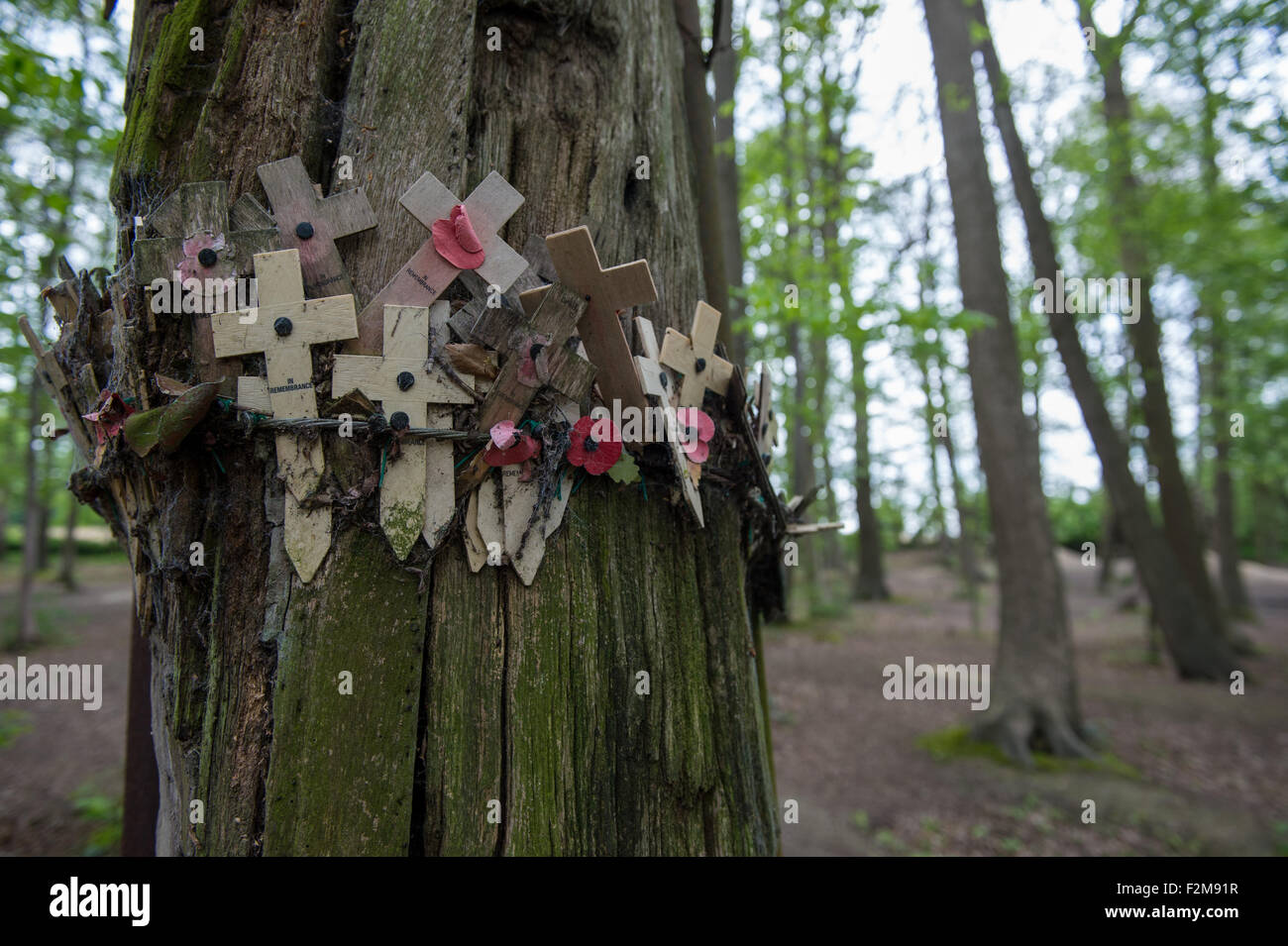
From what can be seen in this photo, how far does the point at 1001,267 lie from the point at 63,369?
318 inches

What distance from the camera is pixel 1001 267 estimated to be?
7.42 metres

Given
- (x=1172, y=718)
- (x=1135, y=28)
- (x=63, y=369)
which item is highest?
(x=1135, y=28)

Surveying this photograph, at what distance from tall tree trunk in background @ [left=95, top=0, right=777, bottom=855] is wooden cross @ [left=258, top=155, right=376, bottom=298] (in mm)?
51

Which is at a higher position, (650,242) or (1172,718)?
(650,242)

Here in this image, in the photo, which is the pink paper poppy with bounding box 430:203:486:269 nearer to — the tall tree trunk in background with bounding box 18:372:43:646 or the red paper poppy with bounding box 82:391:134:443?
the red paper poppy with bounding box 82:391:134:443

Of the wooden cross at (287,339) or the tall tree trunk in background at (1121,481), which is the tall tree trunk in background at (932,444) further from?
the wooden cross at (287,339)

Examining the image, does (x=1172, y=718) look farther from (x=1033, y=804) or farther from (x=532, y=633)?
(x=532, y=633)

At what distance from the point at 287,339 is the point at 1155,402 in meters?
12.6

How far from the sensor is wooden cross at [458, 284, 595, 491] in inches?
54.8

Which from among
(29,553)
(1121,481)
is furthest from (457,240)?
(29,553)

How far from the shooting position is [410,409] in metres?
1.36

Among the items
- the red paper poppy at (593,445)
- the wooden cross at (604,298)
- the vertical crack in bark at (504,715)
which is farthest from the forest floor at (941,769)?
the wooden cross at (604,298)

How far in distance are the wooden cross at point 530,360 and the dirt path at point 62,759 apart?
495cm
